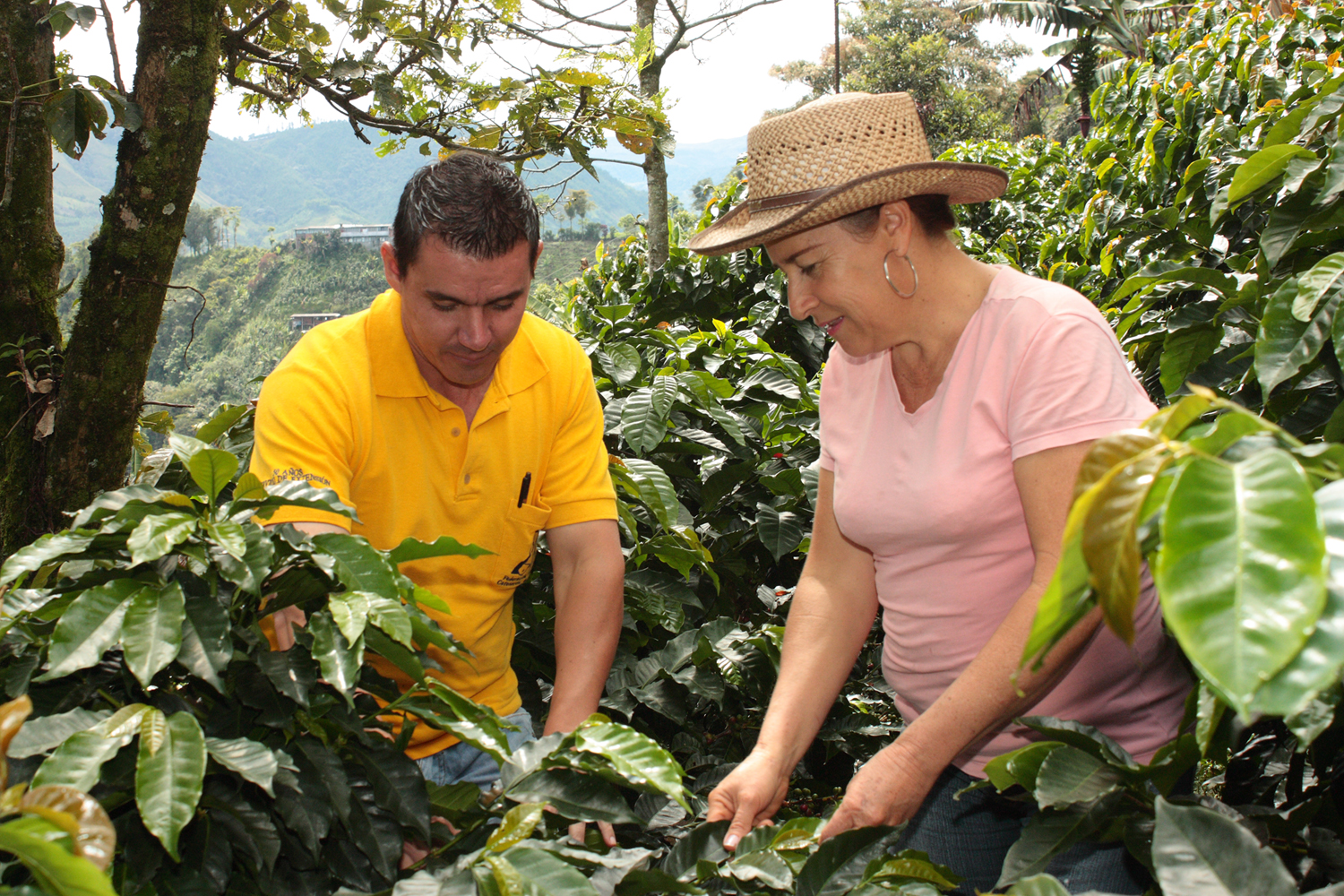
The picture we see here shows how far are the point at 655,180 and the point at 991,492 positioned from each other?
285 inches

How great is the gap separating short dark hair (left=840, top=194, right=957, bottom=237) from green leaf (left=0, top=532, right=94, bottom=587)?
117cm

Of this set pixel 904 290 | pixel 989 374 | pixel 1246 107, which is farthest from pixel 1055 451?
pixel 1246 107

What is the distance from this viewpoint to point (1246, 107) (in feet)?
12.5

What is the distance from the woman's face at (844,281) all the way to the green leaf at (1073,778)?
79 centimetres

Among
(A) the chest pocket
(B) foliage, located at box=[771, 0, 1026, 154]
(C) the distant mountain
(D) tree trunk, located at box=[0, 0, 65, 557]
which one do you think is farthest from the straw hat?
(C) the distant mountain

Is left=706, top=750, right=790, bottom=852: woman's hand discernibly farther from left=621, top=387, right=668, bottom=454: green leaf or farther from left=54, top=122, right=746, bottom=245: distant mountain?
left=54, top=122, right=746, bottom=245: distant mountain

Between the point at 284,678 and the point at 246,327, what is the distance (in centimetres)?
2774

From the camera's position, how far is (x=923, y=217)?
166 cm

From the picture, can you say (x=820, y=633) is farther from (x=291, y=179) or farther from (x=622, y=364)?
(x=291, y=179)

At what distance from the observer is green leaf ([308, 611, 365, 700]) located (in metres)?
1.08

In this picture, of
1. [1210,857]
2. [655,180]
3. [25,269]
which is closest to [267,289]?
[655,180]

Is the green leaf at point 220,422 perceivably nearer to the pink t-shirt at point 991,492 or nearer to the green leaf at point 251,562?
the green leaf at point 251,562

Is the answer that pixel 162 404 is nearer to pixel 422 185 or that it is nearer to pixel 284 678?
pixel 422 185

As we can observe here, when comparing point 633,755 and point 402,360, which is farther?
point 402,360
